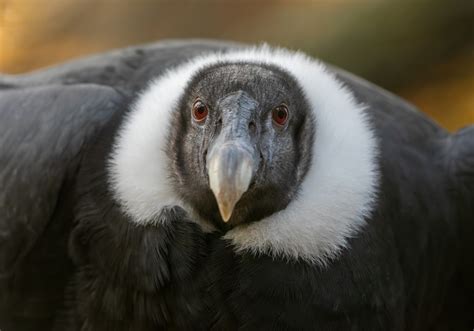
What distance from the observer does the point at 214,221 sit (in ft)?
11.5

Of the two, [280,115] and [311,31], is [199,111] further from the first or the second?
[311,31]

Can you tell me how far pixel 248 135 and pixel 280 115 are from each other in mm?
285

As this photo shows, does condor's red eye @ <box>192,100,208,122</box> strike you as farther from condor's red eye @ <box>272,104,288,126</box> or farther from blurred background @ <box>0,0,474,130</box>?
blurred background @ <box>0,0,474,130</box>

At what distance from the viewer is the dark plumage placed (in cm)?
341

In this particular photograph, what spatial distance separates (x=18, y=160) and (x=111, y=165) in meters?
0.51

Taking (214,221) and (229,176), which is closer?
(229,176)

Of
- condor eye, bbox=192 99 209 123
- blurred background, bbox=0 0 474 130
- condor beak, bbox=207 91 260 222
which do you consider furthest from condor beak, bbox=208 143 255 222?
blurred background, bbox=0 0 474 130

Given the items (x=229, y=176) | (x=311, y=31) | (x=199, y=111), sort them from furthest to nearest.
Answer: (x=311, y=31) < (x=199, y=111) < (x=229, y=176)

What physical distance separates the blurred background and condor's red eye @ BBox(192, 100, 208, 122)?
9.75 feet

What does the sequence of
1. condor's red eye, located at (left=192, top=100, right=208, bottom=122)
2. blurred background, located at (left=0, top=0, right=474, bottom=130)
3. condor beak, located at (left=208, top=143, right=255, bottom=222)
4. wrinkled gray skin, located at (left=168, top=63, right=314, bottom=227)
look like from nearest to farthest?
1. condor beak, located at (left=208, top=143, right=255, bottom=222)
2. wrinkled gray skin, located at (left=168, top=63, right=314, bottom=227)
3. condor's red eye, located at (left=192, top=100, right=208, bottom=122)
4. blurred background, located at (left=0, top=0, right=474, bottom=130)

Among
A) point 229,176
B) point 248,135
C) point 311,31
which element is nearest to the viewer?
point 229,176

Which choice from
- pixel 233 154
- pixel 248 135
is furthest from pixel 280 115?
pixel 233 154

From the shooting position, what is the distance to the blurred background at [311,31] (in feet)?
21.2

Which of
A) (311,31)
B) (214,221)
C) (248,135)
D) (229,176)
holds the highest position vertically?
(311,31)
